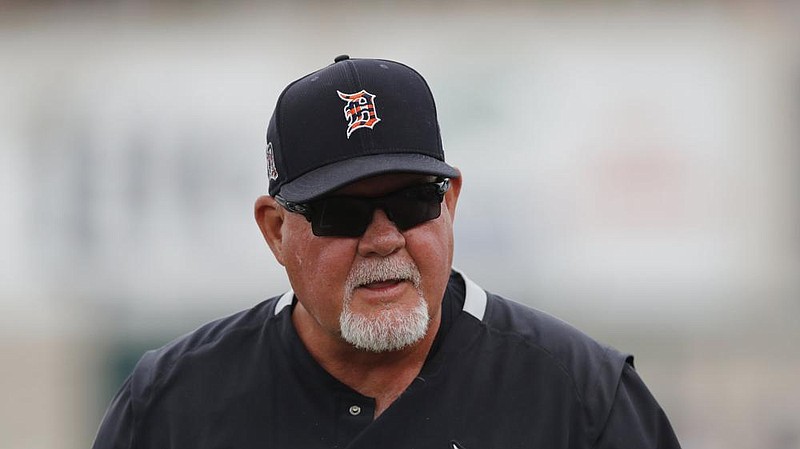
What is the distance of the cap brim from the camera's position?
3.13m

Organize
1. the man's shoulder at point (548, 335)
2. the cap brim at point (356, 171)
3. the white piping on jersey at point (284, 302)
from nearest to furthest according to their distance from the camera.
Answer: the cap brim at point (356, 171), the man's shoulder at point (548, 335), the white piping on jersey at point (284, 302)

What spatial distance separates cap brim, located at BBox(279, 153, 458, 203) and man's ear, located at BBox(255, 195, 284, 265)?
0.66 ft

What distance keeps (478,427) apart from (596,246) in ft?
22.1

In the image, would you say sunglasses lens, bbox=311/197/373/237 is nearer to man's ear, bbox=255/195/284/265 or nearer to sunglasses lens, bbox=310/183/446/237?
sunglasses lens, bbox=310/183/446/237

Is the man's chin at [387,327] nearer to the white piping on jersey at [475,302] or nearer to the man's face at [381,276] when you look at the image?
the man's face at [381,276]

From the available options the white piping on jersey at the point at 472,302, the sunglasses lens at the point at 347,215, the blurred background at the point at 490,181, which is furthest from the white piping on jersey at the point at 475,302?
the blurred background at the point at 490,181

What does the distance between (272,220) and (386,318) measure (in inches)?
20.4

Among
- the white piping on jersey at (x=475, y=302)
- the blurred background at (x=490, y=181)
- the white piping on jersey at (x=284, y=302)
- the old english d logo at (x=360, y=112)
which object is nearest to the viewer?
the old english d logo at (x=360, y=112)

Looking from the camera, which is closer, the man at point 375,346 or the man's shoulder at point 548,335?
the man at point 375,346

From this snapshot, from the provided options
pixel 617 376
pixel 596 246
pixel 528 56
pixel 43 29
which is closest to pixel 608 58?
pixel 528 56

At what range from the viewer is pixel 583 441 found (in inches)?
125

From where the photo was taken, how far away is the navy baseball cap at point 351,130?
10.5 ft

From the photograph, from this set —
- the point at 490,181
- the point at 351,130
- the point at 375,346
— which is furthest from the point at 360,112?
the point at 490,181

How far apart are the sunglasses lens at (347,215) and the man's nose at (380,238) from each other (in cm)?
2
